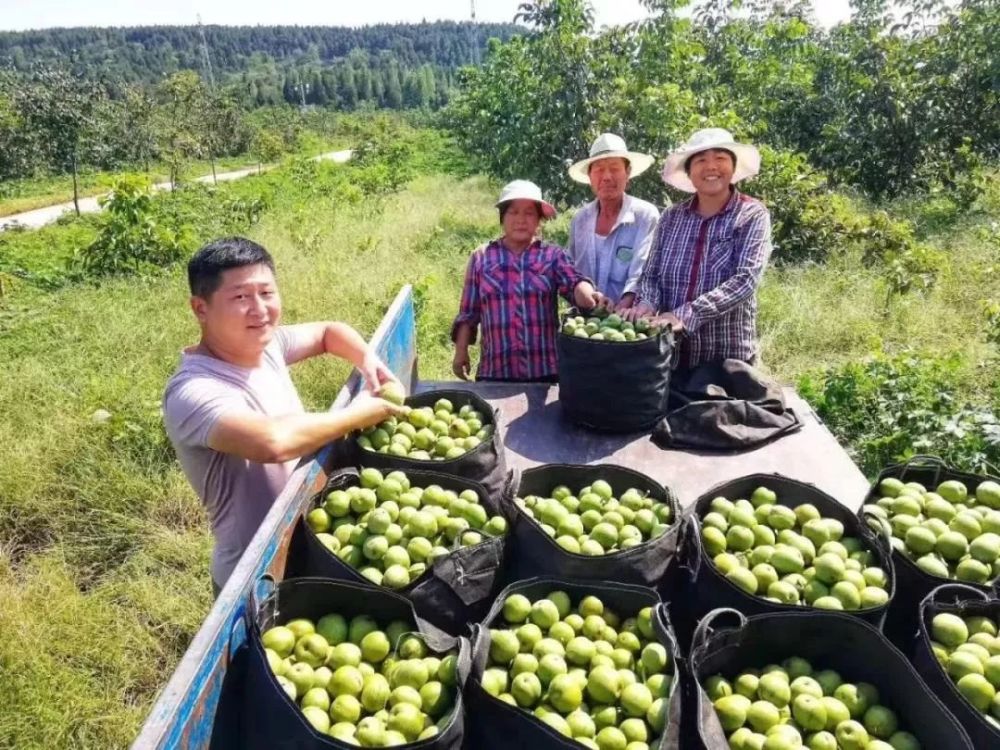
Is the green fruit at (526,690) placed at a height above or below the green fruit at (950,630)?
below

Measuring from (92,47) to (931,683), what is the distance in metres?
179

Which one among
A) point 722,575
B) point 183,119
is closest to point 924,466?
point 722,575

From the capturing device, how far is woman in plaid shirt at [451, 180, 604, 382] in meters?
3.75

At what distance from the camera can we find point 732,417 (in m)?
3.17

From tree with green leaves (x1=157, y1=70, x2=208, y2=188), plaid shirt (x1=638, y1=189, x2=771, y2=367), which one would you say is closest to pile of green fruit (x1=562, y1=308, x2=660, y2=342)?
plaid shirt (x1=638, y1=189, x2=771, y2=367)

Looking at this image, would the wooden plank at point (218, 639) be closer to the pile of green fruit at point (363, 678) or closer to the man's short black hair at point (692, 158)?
the pile of green fruit at point (363, 678)

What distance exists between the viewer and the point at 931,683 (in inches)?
65.7

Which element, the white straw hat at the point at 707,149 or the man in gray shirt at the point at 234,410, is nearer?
the man in gray shirt at the point at 234,410

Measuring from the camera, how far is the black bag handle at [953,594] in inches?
72.4

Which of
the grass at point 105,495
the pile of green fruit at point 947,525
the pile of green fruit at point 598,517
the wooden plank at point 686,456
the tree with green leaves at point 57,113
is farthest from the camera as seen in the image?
the tree with green leaves at point 57,113

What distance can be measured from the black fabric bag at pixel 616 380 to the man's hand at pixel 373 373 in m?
0.82

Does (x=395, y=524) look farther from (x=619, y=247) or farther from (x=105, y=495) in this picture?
(x=105, y=495)

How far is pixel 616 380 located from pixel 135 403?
4.34m

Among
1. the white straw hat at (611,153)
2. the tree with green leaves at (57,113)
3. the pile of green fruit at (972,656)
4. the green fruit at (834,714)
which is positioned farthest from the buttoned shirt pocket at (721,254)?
the tree with green leaves at (57,113)
